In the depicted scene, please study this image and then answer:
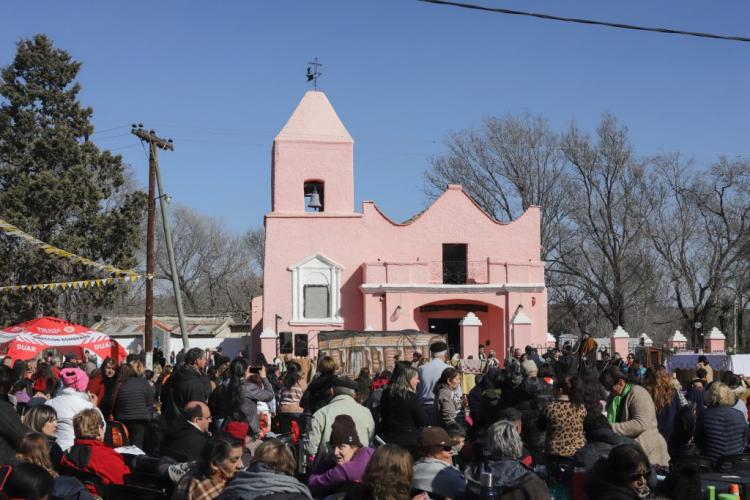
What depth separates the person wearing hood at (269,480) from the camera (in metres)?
5.64

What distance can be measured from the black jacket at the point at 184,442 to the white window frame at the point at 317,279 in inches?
1057

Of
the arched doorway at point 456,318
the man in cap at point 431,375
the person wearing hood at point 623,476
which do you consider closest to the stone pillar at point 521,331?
the arched doorway at point 456,318

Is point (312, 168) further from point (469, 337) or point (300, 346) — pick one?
point (469, 337)

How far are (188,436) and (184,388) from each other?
2980 mm

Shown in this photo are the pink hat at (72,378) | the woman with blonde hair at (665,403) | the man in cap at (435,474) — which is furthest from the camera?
the pink hat at (72,378)

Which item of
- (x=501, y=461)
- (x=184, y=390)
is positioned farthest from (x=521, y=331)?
(x=501, y=461)

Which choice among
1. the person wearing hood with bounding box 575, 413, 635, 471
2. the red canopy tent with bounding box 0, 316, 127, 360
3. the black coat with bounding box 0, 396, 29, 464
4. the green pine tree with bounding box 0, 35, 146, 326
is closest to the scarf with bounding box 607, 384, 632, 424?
the person wearing hood with bounding box 575, 413, 635, 471

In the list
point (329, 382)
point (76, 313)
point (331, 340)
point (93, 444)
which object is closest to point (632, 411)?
point (329, 382)

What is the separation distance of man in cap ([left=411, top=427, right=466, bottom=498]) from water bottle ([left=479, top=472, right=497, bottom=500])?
554 mm

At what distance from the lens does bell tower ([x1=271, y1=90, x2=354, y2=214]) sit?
3553cm

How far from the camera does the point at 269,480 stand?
5.73m

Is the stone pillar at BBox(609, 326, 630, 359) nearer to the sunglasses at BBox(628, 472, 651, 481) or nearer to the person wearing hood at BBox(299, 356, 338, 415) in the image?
the person wearing hood at BBox(299, 356, 338, 415)

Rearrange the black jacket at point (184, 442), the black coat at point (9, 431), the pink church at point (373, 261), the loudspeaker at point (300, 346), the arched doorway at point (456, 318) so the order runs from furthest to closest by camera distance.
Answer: the arched doorway at point (456, 318) → the pink church at point (373, 261) → the loudspeaker at point (300, 346) → the black jacket at point (184, 442) → the black coat at point (9, 431)

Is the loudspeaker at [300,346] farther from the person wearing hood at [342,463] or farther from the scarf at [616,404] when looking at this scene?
the person wearing hood at [342,463]
